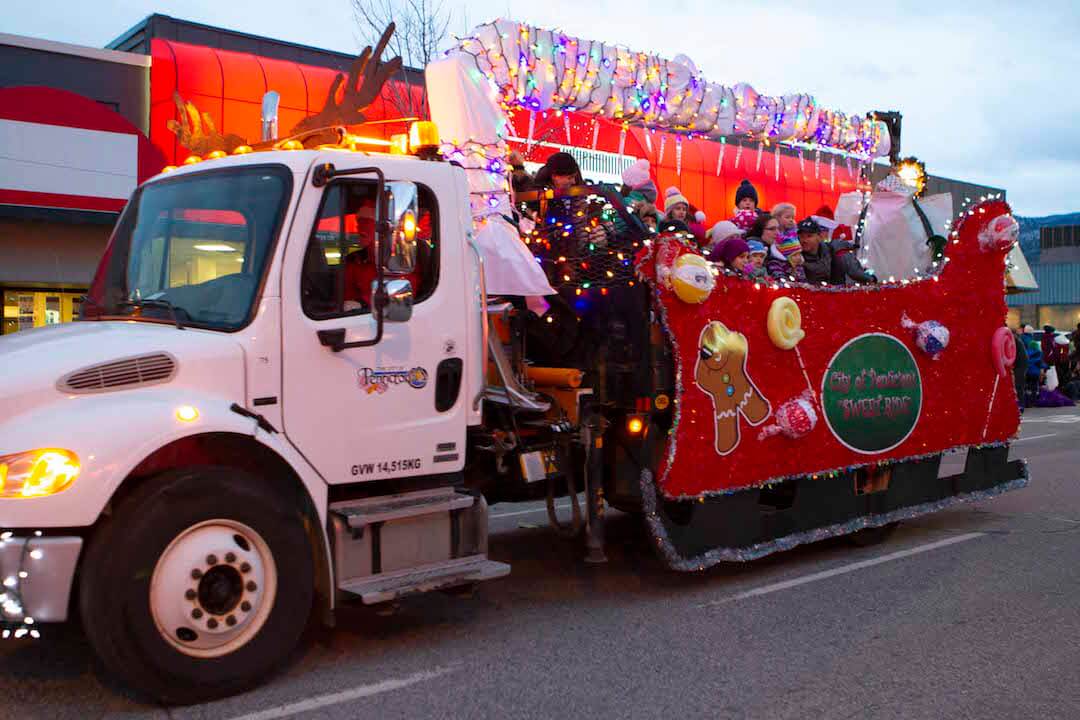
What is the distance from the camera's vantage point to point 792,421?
712 centimetres

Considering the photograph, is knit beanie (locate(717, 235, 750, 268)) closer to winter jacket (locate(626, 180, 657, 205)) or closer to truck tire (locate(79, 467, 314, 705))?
winter jacket (locate(626, 180, 657, 205))

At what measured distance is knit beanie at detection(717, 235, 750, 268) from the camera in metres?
7.28

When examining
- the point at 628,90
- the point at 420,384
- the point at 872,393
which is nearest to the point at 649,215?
the point at 628,90

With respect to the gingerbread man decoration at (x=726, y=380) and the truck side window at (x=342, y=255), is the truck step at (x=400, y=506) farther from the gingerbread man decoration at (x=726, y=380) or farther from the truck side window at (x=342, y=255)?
the gingerbread man decoration at (x=726, y=380)

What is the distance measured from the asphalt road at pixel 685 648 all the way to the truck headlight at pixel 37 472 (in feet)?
3.37

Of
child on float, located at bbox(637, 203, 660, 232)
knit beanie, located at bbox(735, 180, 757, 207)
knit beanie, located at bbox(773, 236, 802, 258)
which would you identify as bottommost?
knit beanie, located at bbox(773, 236, 802, 258)

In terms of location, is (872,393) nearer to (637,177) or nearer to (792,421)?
(792,421)

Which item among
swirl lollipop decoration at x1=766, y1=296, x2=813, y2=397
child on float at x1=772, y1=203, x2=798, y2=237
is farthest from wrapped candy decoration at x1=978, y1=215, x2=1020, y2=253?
swirl lollipop decoration at x1=766, y1=296, x2=813, y2=397

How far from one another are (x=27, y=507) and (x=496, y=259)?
A: 10.0 feet

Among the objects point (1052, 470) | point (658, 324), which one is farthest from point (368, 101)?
point (1052, 470)

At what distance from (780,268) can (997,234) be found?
2.59 m

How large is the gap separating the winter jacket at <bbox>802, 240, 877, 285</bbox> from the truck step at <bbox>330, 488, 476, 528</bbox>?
396 centimetres

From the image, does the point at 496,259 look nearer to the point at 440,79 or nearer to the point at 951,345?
the point at 440,79

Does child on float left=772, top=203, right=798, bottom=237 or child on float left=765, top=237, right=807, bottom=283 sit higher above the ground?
child on float left=772, top=203, right=798, bottom=237
